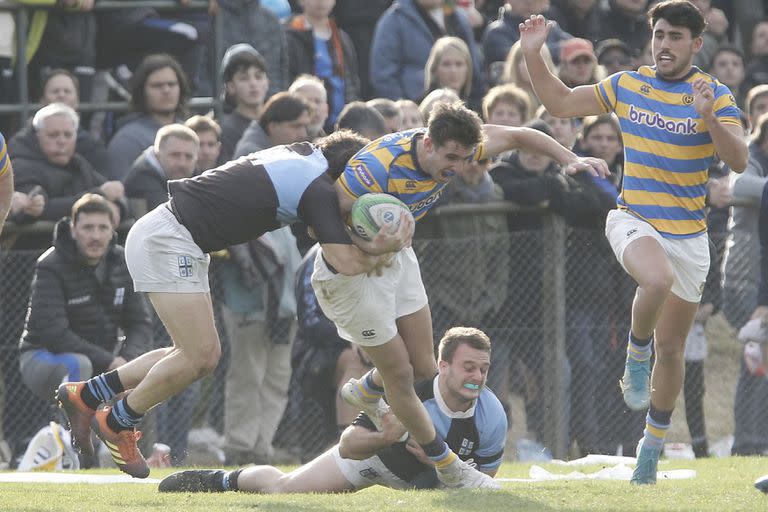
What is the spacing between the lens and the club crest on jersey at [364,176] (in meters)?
9.06

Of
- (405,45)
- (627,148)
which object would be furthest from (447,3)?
(627,148)

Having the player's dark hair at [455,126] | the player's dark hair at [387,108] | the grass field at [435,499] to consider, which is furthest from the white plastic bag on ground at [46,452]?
the player's dark hair at [455,126]

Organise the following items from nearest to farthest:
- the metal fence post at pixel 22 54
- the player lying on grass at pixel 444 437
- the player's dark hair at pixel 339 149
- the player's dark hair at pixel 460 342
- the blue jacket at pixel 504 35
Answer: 1. the player's dark hair at pixel 339 149
2. the player lying on grass at pixel 444 437
3. the player's dark hair at pixel 460 342
4. the metal fence post at pixel 22 54
5. the blue jacket at pixel 504 35

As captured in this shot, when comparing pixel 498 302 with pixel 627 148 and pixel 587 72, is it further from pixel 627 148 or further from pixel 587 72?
pixel 627 148

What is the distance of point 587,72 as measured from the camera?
46.8ft

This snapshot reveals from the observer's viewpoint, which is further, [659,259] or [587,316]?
[587,316]

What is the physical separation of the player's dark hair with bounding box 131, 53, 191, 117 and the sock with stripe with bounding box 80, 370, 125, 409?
4126 mm

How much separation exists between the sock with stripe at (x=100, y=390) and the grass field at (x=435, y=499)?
0.56 metres

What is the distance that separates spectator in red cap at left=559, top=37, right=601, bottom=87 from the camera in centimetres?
1423

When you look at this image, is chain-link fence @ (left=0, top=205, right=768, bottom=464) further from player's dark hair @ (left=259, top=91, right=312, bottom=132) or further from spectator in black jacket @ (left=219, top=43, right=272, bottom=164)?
spectator in black jacket @ (left=219, top=43, right=272, bottom=164)

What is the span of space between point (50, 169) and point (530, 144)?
15.7 feet

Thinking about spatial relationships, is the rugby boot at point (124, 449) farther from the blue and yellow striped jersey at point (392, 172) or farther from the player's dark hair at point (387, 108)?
the player's dark hair at point (387, 108)

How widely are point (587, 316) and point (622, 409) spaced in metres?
0.82

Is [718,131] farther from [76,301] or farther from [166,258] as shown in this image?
[76,301]
